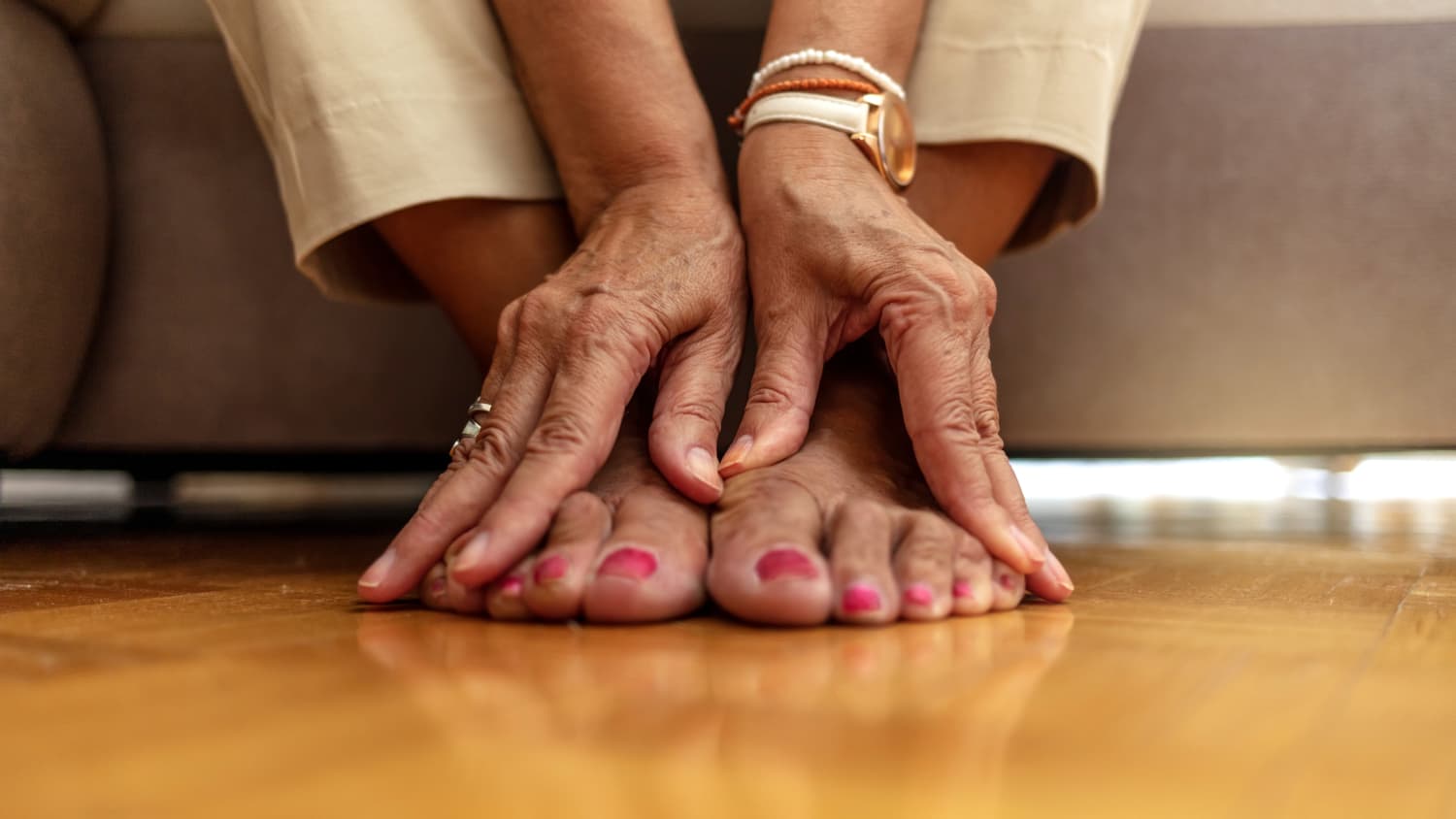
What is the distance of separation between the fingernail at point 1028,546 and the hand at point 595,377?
140 millimetres

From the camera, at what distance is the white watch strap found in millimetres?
667

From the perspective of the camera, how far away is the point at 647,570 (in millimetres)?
459

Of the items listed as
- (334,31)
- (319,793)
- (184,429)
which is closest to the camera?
(319,793)

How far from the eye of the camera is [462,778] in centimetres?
24

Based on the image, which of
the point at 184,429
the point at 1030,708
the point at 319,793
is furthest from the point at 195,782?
the point at 184,429

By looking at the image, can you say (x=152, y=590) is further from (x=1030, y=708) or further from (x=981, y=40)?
(x=981, y=40)

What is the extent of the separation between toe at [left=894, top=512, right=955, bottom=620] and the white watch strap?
10.1 inches

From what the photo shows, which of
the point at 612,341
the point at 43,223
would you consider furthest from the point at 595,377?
the point at 43,223

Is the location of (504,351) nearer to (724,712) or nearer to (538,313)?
(538,313)

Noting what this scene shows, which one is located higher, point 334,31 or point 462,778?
point 334,31

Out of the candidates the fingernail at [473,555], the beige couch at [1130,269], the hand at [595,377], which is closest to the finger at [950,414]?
the hand at [595,377]

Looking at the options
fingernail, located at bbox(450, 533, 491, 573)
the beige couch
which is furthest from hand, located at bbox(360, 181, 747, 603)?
the beige couch

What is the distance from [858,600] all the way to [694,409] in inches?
6.7

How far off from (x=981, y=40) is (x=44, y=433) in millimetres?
800
